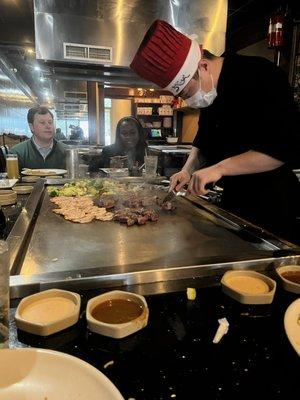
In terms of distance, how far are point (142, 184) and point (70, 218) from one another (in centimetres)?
129

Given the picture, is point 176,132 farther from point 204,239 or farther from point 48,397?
point 48,397

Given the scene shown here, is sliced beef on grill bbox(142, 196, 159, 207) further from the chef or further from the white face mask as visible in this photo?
the white face mask

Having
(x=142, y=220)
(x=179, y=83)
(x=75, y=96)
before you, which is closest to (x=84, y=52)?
(x=179, y=83)

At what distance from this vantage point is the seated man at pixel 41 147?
3898 millimetres

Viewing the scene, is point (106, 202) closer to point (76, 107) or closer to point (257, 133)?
point (257, 133)

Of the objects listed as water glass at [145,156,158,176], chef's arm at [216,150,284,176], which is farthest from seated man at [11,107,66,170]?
chef's arm at [216,150,284,176]

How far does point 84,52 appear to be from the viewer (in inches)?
142

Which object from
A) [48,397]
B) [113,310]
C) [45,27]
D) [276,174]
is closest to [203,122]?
[276,174]

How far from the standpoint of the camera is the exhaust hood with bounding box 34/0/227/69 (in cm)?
360

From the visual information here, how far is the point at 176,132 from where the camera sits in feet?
31.5

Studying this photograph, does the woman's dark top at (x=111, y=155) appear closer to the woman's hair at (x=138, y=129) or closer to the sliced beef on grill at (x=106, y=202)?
the woman's hair at (x=138, y=129)

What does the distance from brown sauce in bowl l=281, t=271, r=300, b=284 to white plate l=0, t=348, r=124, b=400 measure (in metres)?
0.80

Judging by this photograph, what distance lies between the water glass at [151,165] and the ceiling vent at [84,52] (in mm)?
1301

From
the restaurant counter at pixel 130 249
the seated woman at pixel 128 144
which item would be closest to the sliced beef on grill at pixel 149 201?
the restaurant counter at pixel 130 249
